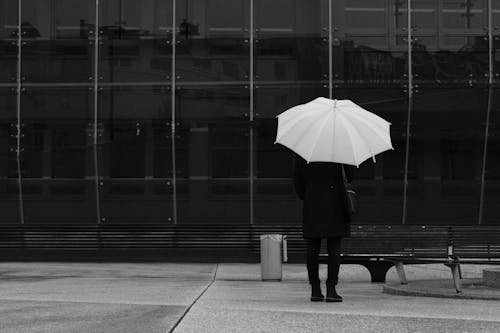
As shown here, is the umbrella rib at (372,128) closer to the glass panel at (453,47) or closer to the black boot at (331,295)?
the black boot at (331,295)

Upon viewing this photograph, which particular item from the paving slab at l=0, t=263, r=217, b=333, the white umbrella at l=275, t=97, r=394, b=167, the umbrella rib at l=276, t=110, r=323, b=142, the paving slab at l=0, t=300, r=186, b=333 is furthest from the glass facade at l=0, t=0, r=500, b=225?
the paving slab at l=0, t=300, r=186, b=333

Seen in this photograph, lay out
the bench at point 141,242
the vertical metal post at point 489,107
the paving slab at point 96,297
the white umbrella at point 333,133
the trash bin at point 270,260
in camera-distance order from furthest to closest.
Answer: the bench at point 141,242
the vertical metal post at point 489,107
the trash bin at point 270,260
the white umbrella at point 333,133
the paving slab at point 96,297

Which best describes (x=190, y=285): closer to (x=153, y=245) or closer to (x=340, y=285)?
(x=340, y=285)

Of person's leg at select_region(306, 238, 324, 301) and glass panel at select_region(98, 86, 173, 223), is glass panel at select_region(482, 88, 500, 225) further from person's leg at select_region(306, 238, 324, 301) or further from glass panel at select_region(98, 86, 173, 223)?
person's leg at select_region(306, 238, 324, 301)

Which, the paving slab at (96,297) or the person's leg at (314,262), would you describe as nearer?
the paving slab at (96,297)

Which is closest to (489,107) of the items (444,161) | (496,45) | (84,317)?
(496,45)

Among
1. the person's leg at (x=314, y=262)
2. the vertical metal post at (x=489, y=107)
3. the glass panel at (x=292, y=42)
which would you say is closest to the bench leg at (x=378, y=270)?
the person's leg at (x=314, y=262)

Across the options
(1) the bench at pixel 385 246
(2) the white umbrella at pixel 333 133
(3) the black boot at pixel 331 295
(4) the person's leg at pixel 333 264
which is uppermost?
(2) the white umbrella at pixel 333 133

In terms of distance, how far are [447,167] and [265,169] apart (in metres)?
4.09

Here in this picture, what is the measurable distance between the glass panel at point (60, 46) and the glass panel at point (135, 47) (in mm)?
346

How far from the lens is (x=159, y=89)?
59.5 feet

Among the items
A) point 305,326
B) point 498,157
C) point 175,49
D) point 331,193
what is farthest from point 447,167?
point 305,326

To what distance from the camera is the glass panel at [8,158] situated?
60.1 ft

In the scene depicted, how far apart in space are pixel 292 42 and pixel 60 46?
5272 millimetres
